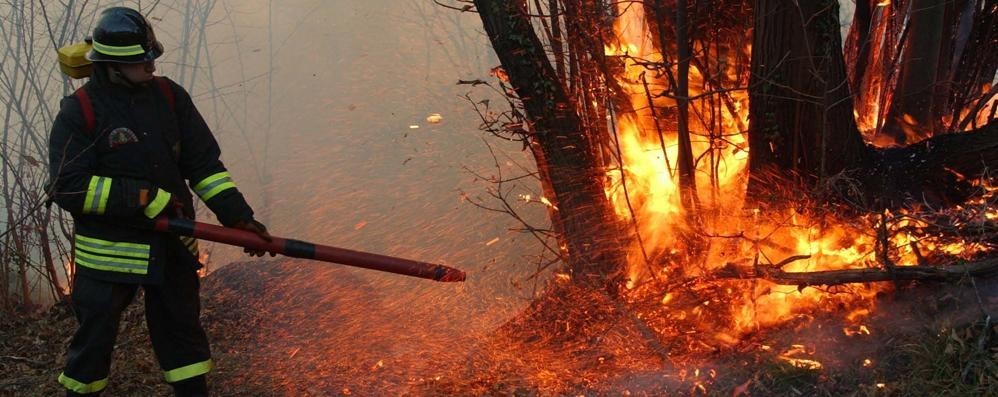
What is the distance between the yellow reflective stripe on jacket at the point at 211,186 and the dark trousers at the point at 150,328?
1.22 feet

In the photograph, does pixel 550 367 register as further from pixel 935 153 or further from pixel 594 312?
pixel 935 153

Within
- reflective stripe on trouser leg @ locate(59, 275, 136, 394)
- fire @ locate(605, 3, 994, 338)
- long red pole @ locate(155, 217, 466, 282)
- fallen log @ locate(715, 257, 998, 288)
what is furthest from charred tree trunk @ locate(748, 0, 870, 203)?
reflective stripe on trouser leg @ locate(59, 275, 136, 394)

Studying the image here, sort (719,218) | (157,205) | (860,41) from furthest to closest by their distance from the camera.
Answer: (860,41), (719,218), (157,205)

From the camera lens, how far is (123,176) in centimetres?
383

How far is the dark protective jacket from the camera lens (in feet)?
12.0

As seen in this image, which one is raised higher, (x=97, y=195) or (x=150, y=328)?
(x=97, y=195)

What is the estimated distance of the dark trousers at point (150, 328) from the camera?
384 cm

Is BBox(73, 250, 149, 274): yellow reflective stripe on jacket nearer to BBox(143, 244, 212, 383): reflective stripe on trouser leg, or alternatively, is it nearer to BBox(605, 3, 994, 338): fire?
BBox(143, 244, 212, 383): reflective stripe on trouser leg

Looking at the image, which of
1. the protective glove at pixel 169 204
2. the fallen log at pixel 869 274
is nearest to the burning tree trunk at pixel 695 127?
the fallen log at pixel 869 274

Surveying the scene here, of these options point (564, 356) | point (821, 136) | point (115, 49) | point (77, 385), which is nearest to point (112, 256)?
point (77, 385)

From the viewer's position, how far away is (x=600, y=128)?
508 centimetres

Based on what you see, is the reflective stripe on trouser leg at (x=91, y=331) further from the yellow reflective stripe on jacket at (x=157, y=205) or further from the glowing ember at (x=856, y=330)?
the glowing ember at (x=856, y=330)

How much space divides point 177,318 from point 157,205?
643mm

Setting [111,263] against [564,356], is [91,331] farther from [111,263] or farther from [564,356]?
[564,356]
